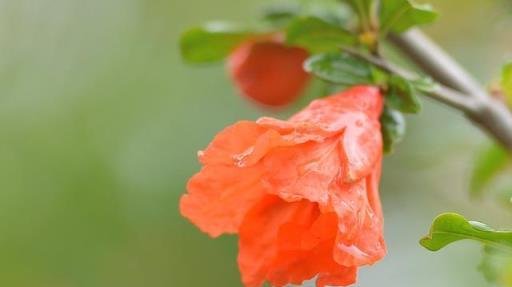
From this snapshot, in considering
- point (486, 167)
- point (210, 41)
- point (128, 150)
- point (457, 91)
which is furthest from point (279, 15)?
point (128, 150)

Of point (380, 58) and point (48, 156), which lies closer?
point (380, 58)

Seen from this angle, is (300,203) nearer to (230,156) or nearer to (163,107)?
(230,156)

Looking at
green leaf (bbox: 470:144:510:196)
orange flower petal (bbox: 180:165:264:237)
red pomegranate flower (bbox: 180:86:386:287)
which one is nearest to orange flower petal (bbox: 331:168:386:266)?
red pomegranate flower (bbox: 180:86:386:287)

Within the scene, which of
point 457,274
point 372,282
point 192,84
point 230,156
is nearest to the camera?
point 230,156

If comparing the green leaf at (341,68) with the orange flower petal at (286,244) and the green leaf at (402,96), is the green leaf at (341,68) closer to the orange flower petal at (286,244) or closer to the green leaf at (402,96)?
the green leaf at (402,96)

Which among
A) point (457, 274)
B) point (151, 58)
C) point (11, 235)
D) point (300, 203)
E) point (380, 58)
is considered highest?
point (380, 58)

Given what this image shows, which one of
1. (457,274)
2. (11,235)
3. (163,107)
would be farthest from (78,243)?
(457,274)

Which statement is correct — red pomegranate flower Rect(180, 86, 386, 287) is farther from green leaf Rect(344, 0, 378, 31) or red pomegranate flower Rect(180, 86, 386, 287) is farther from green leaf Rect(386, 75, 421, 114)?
green leaf Rect(344, 0, 378, 31)
